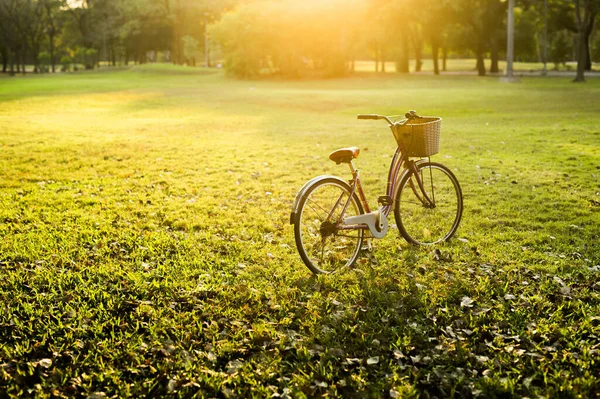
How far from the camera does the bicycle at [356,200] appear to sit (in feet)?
19.1

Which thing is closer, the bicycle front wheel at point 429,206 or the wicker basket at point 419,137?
the wicker basket at point 419,137

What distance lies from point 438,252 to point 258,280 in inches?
88.6

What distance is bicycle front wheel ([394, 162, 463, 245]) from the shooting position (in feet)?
22.2

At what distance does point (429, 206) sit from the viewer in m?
7.07

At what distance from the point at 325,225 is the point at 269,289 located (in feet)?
2.85

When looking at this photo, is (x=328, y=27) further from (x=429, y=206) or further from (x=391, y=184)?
(x=391, y=184)

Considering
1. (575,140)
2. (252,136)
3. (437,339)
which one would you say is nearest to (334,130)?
(252,136)

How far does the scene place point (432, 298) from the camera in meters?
5.50

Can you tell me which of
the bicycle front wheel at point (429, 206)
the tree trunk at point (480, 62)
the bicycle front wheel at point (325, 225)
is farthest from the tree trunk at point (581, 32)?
the bicycle front wheel at point (325, 225)

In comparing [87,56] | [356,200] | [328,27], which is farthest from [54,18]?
[356,200]

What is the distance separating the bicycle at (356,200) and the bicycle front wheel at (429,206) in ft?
0.04

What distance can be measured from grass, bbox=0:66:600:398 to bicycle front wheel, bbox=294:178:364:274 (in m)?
0.22

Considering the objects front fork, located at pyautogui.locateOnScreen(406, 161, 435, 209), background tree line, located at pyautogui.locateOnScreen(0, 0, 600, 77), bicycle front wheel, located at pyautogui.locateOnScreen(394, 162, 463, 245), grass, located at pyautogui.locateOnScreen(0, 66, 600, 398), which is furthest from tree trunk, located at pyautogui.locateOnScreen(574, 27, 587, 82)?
front fork, located at pyautogui.locateOnScreen(406, 161, 435, 209)

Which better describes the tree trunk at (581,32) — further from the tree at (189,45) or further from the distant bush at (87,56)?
the distant bush at (87,56)
